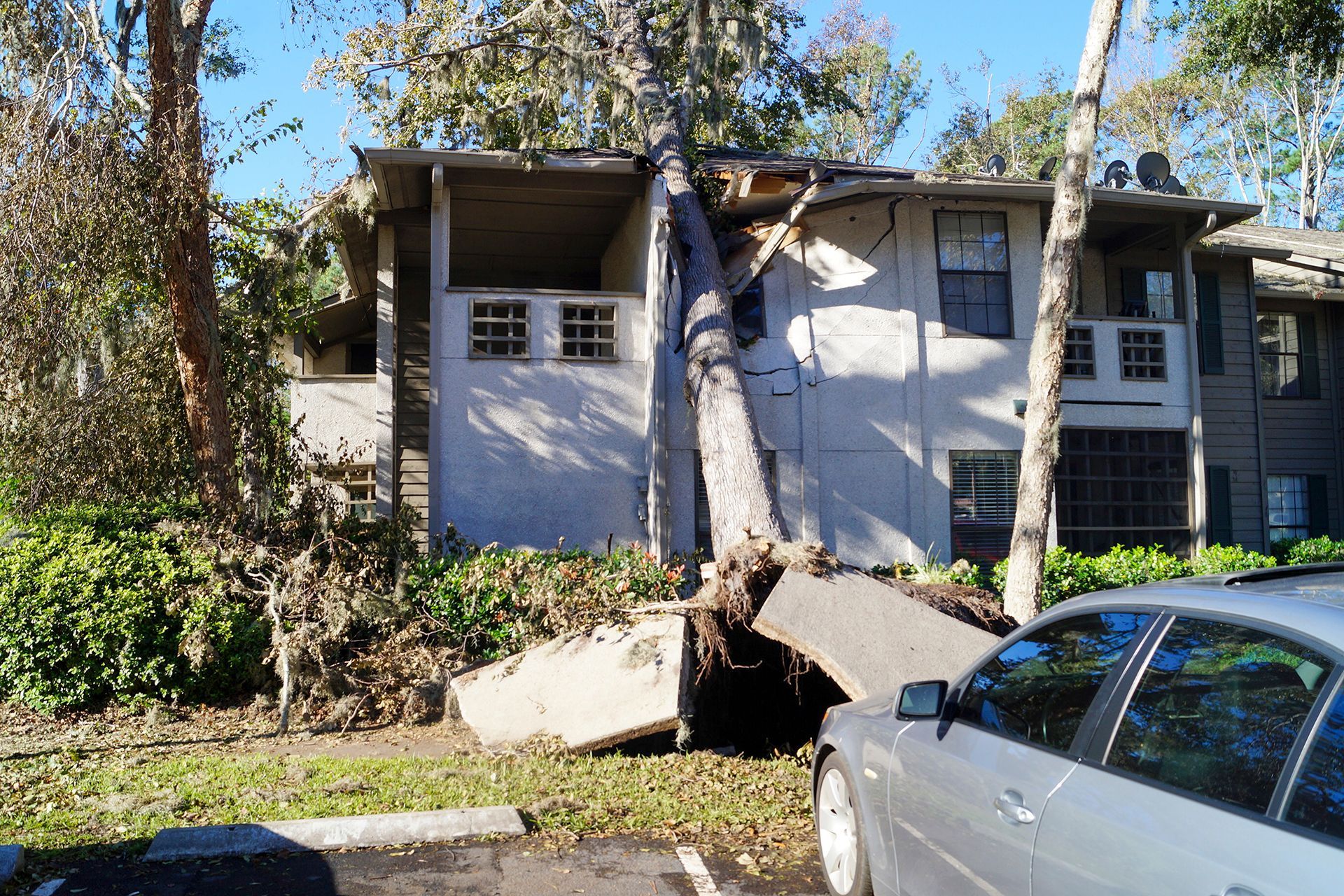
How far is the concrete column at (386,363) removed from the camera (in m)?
13.9

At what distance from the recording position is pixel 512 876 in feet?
17.4

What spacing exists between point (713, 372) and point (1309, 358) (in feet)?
41.4

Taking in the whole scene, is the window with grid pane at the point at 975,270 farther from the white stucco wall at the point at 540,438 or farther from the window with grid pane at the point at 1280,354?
the window with grid pane at the point at 1280,354

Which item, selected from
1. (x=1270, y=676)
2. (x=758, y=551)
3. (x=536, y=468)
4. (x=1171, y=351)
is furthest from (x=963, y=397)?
(x=1270, y=676)

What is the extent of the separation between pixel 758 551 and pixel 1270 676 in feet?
17.5

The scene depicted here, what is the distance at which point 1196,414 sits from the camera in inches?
574

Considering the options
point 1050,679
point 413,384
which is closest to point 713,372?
point 413,384

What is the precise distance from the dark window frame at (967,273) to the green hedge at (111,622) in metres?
9.08

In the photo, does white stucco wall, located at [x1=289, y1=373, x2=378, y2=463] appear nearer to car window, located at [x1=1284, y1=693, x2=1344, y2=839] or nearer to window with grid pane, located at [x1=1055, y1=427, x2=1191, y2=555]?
window with grid pane, located at [x1=1055, y1=427, x2=1191, y2=555]

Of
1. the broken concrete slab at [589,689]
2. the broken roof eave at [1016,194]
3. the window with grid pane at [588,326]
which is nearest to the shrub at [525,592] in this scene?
the broken concrete slab at [589,689]

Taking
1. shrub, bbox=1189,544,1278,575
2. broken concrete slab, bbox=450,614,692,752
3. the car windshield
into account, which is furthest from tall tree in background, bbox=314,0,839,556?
the car windshield

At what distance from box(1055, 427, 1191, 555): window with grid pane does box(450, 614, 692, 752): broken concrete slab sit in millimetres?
8116

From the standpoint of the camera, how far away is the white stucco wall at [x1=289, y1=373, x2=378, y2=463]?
14.6m

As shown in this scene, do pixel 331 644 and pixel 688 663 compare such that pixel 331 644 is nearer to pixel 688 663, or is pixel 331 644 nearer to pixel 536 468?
pixel 688 663
